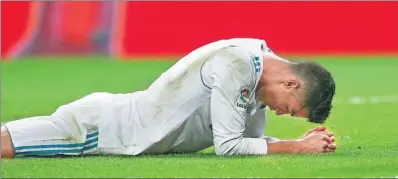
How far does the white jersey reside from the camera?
6.30 meters

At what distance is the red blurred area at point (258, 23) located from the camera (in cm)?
1934

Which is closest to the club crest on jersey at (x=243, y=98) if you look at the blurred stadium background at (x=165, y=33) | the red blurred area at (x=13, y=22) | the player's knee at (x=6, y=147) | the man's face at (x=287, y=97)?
the man's face at (x=287, y=97)

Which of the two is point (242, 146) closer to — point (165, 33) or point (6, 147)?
point (6, 147)

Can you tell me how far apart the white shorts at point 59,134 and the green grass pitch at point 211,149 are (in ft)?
0.56

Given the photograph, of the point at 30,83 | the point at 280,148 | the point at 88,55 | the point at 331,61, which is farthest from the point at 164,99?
the point at 88,55

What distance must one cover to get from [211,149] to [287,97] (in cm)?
110

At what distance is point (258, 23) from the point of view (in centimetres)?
1938

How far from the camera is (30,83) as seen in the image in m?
15.7

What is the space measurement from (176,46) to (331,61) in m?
2.84

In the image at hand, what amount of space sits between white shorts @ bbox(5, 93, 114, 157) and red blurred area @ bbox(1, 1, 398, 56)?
1268cm

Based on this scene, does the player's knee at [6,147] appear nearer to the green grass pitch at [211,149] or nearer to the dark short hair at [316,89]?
the green grass pitch at [211,149]

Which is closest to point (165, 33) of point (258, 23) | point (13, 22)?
point (258, 23)

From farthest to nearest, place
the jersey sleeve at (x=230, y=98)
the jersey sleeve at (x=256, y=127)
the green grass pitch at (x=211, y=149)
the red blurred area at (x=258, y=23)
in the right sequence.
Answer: the red blurred area at (x=258, y=23) → the jersey sleeve at (x=256, y=127) → the jersey sleeve at (x=230, y=98) → the green grass pitch at (x=211, y=149)

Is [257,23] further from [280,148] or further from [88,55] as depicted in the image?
[280,148]
